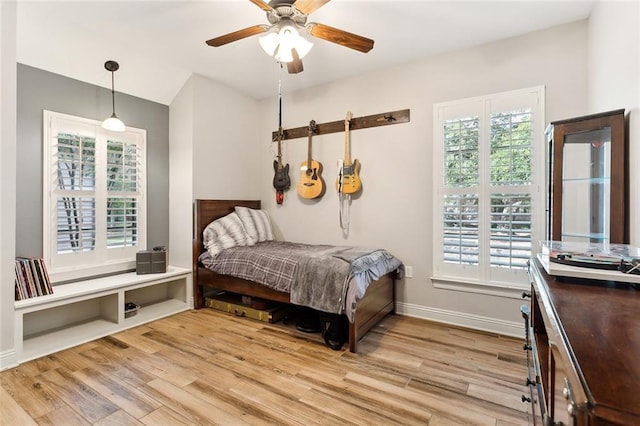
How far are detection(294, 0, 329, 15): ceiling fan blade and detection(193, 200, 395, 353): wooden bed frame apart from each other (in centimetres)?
209

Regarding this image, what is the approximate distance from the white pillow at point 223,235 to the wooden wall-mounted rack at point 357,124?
52.6 inches

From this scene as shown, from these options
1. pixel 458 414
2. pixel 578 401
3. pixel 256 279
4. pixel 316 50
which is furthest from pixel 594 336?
pixel 316 50

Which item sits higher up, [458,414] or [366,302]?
[366,302]

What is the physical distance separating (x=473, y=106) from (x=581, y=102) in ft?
2.55

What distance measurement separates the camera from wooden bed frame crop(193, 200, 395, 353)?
2527mm

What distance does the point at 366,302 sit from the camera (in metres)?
2.57

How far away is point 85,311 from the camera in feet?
9.73

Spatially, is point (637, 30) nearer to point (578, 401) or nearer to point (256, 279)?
point (578, 401)

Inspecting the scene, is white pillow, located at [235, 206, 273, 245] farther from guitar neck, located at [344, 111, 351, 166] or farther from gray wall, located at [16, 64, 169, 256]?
guitar neck, located at [344, 111, 351, 166]

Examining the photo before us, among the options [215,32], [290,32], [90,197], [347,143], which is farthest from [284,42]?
[90,197]

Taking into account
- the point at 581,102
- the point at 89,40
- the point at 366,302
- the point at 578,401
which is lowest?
the point at 366,302

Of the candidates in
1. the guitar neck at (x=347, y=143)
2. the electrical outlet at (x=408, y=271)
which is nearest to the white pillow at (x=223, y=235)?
the guitar neck at (x=347, y=143)

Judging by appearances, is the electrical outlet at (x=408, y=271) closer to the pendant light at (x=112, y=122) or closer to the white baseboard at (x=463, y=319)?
A: the white baseboard at (x=463, y=319)

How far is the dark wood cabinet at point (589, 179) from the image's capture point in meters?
1.67
